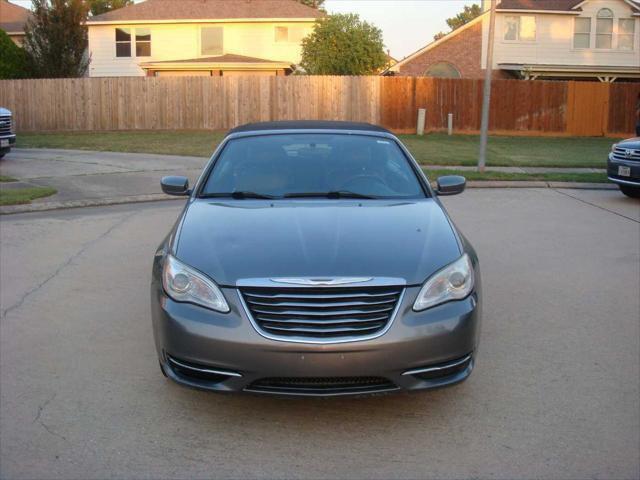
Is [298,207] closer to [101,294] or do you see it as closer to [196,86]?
[101,294]

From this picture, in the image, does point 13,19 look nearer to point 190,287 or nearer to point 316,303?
point 190,287

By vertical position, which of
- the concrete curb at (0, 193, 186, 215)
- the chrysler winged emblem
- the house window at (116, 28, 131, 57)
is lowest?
the concrete curb at (0, 193, 186, 215)

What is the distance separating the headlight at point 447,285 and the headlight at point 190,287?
1.02 metres

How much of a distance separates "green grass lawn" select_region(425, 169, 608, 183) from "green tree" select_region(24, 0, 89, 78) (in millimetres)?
27880

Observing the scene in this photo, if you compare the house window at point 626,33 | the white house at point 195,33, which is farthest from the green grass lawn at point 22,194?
the house window at point 626,33

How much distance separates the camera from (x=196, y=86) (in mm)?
30438

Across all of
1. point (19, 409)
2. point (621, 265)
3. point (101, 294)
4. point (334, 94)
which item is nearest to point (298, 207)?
point (19, 409)

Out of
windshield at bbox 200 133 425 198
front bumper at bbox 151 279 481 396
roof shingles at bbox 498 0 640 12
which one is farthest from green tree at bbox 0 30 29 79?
front bumper at bbox 151 279 481 396

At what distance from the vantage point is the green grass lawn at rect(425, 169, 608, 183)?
1531 centimetres

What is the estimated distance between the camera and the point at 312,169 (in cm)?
585

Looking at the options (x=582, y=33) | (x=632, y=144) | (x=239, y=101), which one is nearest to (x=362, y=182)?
(x=632, y=144)

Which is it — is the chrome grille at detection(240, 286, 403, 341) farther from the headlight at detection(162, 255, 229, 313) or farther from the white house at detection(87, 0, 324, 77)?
the white house at detection(87, 0, 324, 77)

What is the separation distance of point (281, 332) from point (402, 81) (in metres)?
27.5

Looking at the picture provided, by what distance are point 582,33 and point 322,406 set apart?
126 feet
